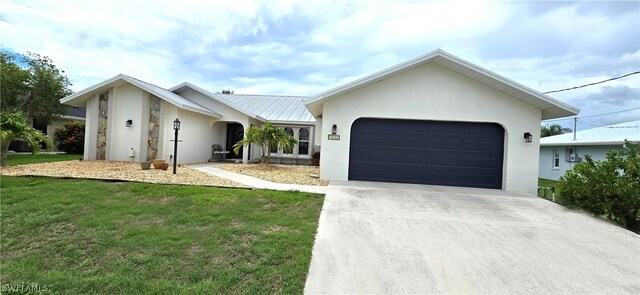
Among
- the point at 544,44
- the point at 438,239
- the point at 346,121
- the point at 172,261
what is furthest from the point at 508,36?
the point at 172,261

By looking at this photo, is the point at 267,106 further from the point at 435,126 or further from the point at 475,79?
the point at 475,79

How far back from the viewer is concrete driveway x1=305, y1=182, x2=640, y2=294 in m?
3.31

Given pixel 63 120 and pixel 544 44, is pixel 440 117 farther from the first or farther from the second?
pixel 63 120

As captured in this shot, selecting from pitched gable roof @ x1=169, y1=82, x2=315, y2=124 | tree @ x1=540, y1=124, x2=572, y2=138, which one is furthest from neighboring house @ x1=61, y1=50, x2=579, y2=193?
tree @ x1=540, y1=124, x2=572, y2=138

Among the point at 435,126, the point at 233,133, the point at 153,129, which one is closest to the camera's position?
the point at 435,126

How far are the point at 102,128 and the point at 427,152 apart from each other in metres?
13.6

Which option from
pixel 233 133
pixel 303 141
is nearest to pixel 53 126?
pixel 233 133

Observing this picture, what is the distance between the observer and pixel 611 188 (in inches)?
255

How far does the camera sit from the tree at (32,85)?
15.4 m

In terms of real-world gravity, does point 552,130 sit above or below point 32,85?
above

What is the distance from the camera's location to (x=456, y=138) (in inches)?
381

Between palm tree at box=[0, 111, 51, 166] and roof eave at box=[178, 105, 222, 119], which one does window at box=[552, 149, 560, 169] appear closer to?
roof eave at box=[178, 105, 222, 119]

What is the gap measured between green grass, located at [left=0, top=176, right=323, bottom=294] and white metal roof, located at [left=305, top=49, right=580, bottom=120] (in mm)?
4338

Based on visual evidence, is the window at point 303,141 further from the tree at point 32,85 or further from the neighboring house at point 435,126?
the tree at point 32,85
